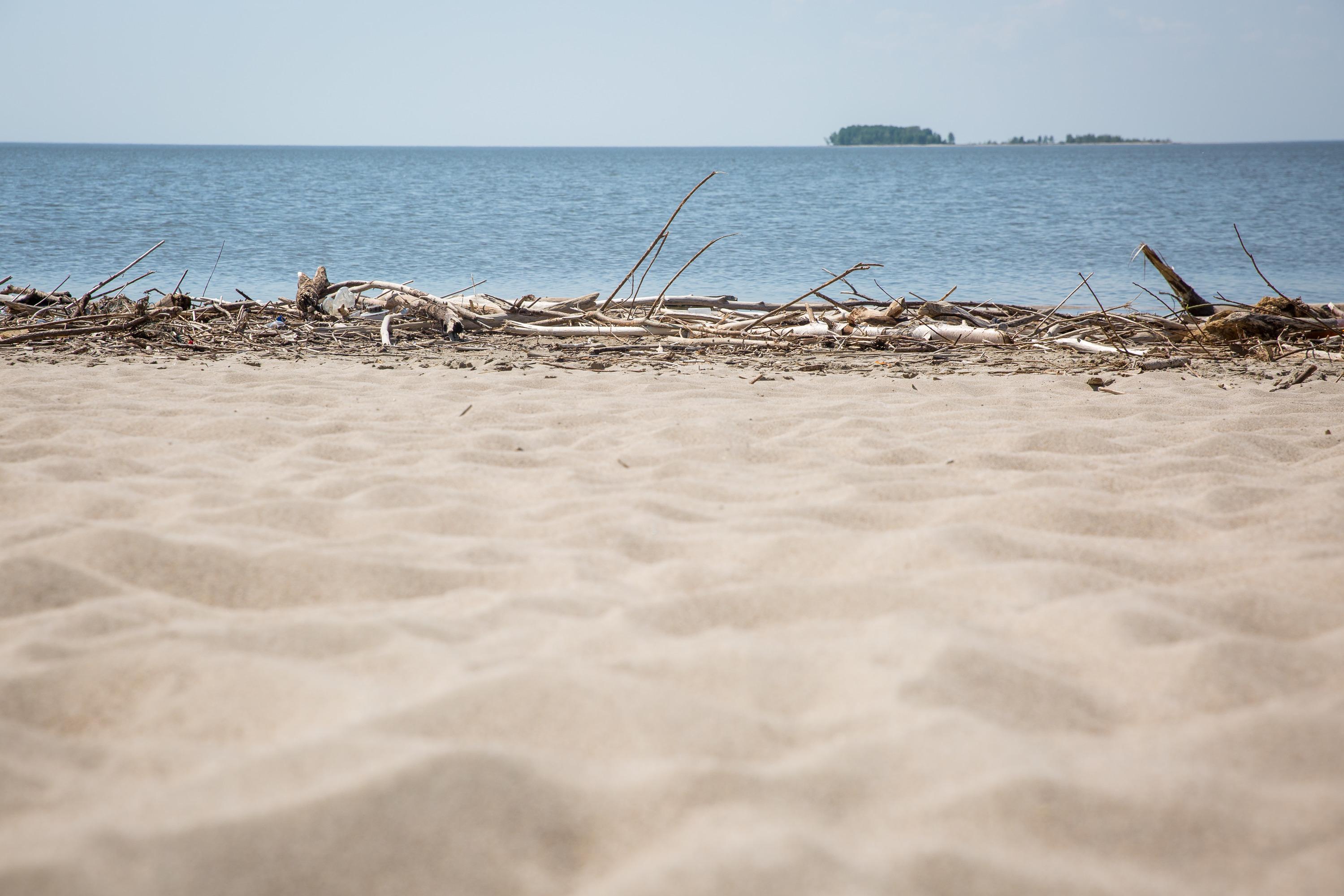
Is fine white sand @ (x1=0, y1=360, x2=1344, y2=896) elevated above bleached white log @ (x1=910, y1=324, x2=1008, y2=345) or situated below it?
below

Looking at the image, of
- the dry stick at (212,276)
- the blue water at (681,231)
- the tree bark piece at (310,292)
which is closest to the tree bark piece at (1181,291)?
the blue water at (681,231)

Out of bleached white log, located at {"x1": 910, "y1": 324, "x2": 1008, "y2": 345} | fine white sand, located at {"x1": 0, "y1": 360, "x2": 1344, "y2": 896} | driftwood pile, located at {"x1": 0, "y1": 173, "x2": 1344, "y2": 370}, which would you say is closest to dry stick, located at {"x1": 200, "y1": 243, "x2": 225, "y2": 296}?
driftwood pile, located at {"x1": 0, "y1": 173, "x2": 1344, "y2": 370}

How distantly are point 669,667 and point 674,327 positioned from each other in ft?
13.5

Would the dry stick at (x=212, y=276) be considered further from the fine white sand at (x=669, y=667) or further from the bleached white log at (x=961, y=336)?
the bleached white log at (x=961, y=336)

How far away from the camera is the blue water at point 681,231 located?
12375 millimetres

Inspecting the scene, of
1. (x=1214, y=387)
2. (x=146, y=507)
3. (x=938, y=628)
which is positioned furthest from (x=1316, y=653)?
(x=1214, y=387)

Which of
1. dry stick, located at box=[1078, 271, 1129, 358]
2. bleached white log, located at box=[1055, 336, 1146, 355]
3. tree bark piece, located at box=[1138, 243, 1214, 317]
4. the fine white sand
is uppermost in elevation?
tree bark piece, located at box=[1138, 243, 1214, 317]

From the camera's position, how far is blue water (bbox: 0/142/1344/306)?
12375 mm

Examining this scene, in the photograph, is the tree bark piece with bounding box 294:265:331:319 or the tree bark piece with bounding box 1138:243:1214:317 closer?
the tree bark piece with bounding box 1138:243:1214:317

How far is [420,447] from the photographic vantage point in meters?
2.88

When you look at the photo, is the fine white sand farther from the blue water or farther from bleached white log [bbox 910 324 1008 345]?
the blue water

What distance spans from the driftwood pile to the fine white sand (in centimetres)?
225

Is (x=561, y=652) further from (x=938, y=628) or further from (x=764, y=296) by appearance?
(x=764, y=296)

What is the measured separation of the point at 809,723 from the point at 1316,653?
3.25 ft
